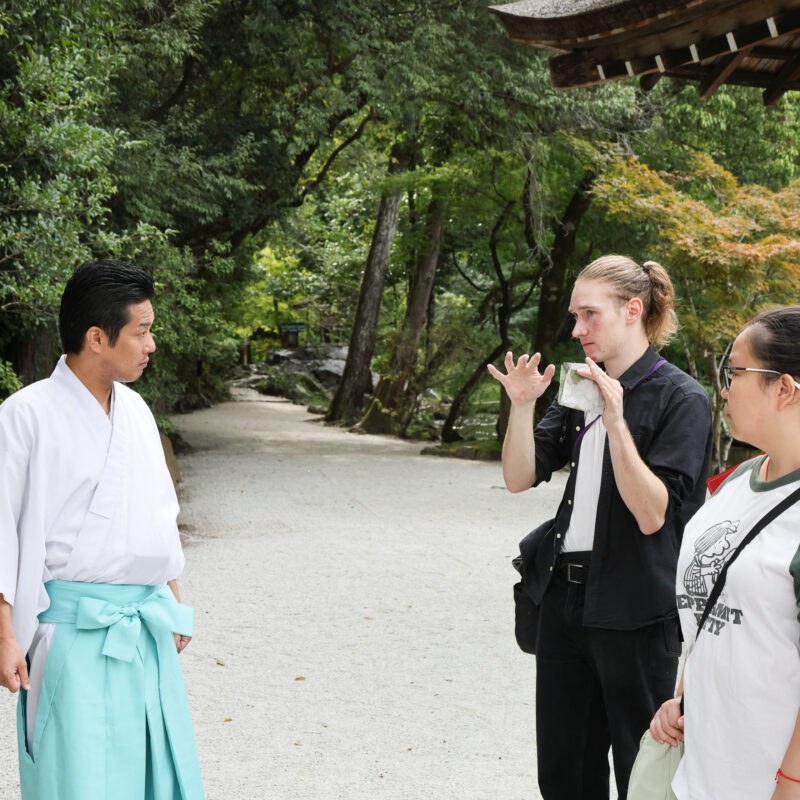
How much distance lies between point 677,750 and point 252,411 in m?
22.3

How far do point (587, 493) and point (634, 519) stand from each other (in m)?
0.14

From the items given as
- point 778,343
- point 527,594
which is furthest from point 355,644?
point 778,343

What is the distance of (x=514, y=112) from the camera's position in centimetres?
1257

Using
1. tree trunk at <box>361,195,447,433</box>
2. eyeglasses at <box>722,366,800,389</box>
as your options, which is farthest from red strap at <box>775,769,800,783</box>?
tree trunk at <box>361,195,447,433</box>

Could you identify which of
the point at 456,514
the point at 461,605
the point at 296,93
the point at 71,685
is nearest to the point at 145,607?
the point at 71,685

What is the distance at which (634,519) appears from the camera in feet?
7.29

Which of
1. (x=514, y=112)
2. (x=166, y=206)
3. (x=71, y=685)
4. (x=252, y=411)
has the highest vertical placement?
(x=514, y=112)

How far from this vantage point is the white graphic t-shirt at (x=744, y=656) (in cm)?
145

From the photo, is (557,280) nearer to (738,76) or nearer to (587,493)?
(738,76)

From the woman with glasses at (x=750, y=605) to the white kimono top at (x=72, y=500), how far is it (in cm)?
130

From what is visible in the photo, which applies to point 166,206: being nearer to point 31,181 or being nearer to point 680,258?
point 31,181

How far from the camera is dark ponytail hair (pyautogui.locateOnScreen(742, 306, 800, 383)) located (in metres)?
1.58

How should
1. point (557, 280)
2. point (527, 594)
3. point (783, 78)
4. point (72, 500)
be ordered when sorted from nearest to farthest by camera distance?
point (72, 500), point (527, 594), point (783, 78), point (557, 280)

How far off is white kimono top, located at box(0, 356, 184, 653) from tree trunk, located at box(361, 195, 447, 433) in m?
15.0
